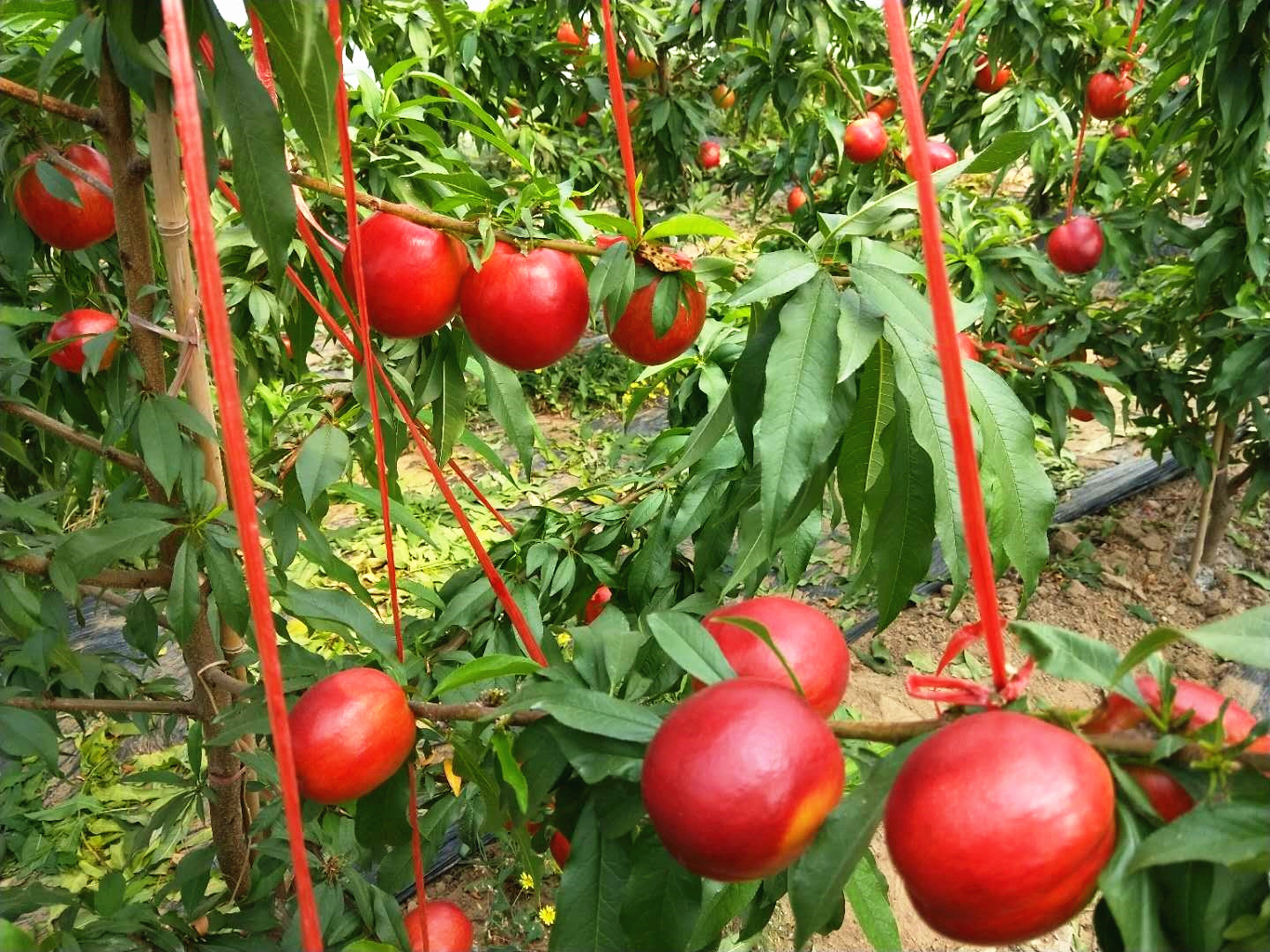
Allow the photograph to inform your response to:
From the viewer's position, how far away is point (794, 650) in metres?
0.41

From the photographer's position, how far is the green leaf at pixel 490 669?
1.52ft

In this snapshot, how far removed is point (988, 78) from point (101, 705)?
2317 mm

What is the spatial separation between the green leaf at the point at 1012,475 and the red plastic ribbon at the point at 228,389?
17.3 inches

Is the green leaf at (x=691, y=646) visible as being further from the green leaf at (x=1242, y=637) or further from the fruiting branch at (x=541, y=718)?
the green leaf at (x=1242, y=637)

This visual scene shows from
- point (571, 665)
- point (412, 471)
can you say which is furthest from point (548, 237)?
point (412, 471)

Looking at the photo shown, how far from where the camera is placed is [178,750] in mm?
1781

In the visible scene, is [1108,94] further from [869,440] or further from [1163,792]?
[1163,792]

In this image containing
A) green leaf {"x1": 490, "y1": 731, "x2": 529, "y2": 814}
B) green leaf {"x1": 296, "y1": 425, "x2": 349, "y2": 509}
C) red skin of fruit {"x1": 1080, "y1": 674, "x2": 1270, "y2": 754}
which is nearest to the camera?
red skin of fruit {"x1": 1080, "y1": 674, "x2": 1270, "y2": 754}

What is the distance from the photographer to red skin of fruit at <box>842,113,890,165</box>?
1787mm

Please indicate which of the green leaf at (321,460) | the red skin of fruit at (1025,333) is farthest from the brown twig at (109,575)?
the red skin of fruit at (1025,333)

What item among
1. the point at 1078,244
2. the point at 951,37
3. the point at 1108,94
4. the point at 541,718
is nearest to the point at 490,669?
the point at 541,718

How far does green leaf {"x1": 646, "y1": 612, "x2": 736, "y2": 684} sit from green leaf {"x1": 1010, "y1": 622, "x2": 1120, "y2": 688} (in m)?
0.13

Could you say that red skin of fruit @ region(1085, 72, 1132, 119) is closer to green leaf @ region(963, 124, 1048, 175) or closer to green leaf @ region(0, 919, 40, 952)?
green leaf @ region(963, 124, 1048, 175)

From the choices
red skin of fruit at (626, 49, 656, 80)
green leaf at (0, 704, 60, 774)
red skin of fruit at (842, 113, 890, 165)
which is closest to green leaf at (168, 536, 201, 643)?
green leaf at (0, 704, 60, 774)
